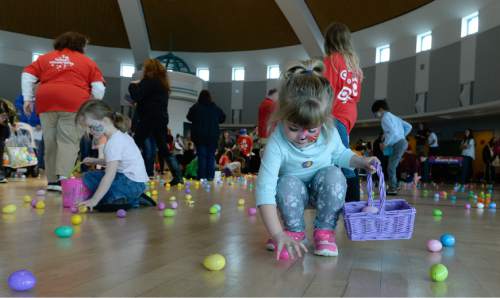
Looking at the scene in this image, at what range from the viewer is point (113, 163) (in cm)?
306

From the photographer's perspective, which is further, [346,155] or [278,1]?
[278,1]

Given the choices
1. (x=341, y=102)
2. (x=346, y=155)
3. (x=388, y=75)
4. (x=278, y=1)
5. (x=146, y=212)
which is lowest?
(x=146, y=212)

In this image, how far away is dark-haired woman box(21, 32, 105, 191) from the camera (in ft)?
14.1

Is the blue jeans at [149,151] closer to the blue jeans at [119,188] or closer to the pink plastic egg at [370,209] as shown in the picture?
the blue jeans at [119,188]

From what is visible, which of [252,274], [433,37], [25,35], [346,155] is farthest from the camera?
[25,35]

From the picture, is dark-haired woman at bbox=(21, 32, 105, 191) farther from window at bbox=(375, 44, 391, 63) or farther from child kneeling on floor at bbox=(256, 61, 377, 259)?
window at bbox=(375, 44, 391, 63)

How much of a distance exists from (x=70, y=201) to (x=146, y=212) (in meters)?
0.61

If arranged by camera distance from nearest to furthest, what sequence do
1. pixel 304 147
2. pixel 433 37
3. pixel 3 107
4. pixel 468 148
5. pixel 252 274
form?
pixel 252 274 → pixel 304 147 → pixel 3 107 → pixel 468 148 → pixel 433 37

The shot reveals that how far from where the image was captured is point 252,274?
59.2 inches

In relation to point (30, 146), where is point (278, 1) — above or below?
above

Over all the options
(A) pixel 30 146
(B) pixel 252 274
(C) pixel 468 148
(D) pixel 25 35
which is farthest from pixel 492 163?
(D) pixel 25 35

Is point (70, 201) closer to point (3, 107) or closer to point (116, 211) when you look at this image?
point (116, 211)

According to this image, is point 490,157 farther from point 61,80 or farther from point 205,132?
point 61,80

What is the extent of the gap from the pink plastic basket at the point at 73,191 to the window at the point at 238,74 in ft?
69.6
